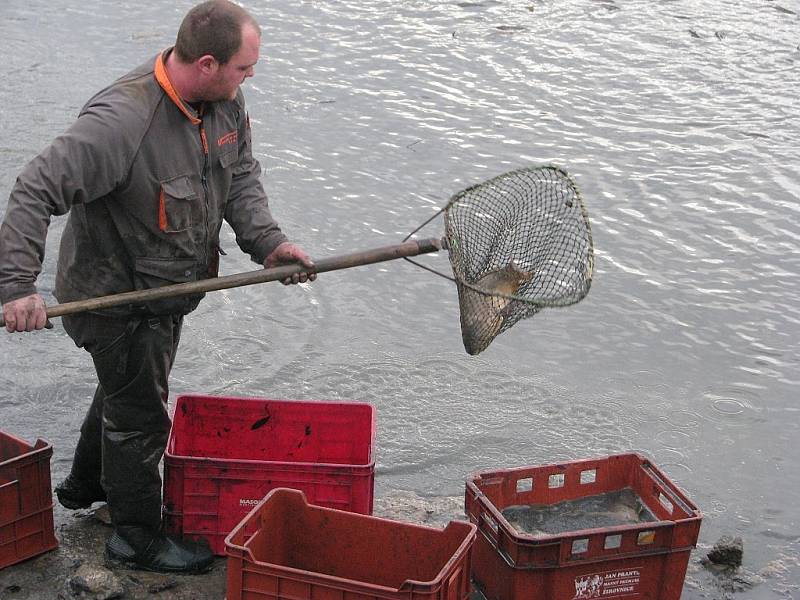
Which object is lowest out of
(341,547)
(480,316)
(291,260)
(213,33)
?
(341,547)

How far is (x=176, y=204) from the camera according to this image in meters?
3.95

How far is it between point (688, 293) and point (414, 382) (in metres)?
2.22

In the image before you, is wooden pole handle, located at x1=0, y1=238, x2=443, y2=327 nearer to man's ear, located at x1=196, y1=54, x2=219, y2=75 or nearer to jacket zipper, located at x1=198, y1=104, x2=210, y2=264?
jacket zipper, located at x1=198, y1=104, x2=210, y2=264

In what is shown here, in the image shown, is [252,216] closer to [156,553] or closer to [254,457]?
[254,457]

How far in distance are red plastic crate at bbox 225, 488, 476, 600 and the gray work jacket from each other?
0.88m

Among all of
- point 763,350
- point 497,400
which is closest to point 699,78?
point 763,350

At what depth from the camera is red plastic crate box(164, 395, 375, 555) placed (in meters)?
4.25

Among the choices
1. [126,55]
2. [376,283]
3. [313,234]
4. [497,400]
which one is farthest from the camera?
[126,55]

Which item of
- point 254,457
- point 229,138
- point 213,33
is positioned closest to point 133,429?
point 254,457

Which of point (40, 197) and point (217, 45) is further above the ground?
point (217, 45)

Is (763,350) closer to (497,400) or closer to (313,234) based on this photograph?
(497,400)

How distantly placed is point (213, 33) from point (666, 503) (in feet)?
8.08

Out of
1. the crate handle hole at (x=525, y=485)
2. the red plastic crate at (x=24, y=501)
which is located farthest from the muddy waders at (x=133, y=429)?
the crate handle hole at (x=525, y=485)

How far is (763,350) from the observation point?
6.65 metres
